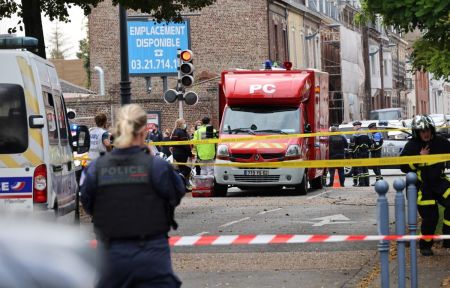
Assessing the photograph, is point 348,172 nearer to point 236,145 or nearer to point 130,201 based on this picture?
point 236,145

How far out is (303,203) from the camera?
74.0 ft

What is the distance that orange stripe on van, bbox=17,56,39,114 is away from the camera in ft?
45.5

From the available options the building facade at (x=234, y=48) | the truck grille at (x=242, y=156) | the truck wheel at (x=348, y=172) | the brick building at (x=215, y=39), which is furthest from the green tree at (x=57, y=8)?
the brick building at (x=215, y=39)

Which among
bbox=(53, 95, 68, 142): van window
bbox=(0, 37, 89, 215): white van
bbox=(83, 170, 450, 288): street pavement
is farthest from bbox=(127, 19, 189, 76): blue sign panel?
bbox=(0, 37, 89, 215): white van

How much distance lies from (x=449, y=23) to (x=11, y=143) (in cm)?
496

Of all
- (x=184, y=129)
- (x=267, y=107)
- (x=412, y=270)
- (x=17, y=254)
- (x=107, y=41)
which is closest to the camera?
(x=17, y=254)

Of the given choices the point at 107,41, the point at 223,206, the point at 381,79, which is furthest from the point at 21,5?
the point at 381,79

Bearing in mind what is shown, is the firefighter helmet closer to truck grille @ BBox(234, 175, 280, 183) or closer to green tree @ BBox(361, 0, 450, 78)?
green tree @ BBox(361, 0, 450, 78)

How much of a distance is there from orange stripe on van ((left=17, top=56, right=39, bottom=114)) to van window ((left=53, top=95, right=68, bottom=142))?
135 cm

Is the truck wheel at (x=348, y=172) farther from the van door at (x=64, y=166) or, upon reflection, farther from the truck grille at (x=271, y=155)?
the van door at (x=64, y=166)

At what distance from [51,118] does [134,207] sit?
24.7 ft

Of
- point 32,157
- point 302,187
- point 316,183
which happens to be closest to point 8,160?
point 32,157

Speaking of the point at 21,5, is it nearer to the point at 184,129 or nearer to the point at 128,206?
the point at 184,129

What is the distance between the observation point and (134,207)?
24.1 feet
